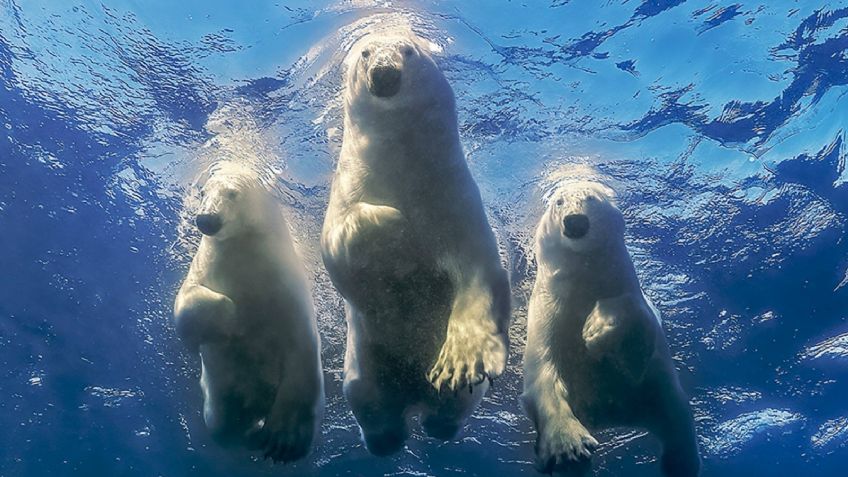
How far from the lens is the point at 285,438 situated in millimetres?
4883

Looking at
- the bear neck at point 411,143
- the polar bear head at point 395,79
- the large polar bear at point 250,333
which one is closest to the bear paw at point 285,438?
the large polar bear at point 250,333

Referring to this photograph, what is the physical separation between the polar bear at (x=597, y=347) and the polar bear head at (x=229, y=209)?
8.70ft

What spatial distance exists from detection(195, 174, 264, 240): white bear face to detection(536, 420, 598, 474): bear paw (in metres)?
2.97

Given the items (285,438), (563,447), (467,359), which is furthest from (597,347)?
(285,438)

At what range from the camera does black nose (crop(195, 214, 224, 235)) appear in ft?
16.4

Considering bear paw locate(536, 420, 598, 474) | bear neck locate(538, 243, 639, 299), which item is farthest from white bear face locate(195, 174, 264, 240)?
bear paw locate(536, 420, 598, 474)

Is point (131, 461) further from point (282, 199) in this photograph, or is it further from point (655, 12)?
point (655, 12)

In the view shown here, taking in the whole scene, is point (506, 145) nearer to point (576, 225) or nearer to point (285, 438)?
point (576, 225)

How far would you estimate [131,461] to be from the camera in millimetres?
18656

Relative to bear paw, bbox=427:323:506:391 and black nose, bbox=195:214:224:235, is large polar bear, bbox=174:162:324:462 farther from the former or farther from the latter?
bear paw, bbox=427:323:506:391

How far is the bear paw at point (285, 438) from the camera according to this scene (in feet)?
16.0

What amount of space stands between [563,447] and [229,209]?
3273 mm

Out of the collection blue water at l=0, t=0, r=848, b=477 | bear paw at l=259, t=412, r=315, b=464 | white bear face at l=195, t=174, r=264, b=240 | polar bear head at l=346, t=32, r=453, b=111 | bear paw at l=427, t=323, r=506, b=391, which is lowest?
bear paw at l=259, t=412, r=315, b=464

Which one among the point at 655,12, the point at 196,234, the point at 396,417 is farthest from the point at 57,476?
the point at 655,12
